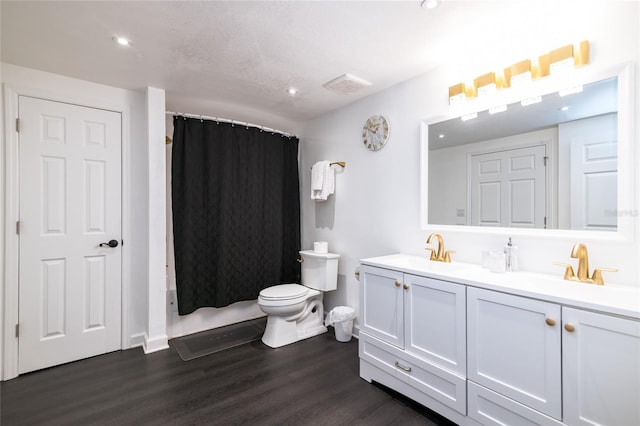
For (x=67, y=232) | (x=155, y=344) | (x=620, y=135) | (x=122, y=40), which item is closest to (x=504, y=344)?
(x=620, y=135)

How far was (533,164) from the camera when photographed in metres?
1.70

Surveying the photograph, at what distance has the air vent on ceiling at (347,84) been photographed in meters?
2.28

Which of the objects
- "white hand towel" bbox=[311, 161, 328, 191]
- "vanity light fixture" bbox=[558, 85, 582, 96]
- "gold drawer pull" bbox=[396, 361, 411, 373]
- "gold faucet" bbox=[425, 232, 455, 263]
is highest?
"vanity light fixture" bbox=[558, 85, 582, 96]

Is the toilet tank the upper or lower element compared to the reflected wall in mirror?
lower

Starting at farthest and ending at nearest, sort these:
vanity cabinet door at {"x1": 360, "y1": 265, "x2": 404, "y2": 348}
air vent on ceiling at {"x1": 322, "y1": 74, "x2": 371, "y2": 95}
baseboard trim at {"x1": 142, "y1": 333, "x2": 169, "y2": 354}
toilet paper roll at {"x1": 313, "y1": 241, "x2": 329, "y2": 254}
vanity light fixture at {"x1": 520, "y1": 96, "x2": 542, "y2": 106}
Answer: toilet paper roll at {"x1": 313, "y1": 241, "x2": 329, "y2": 254} → baseboard trim at {"x1": 142, "y1": 333, "x2": 169, "y2": 354} → air vent on ceiling at {"x1": 322, "y1": 74, "x2": 371, "y2": 95} → vanity cabinet door at {"x1": 360, "y1": 265, "x2": 404, "y2": 348} → vanity light fixture at {"x1": 520, "y1": 96, "x2": 542, "y2": 106}

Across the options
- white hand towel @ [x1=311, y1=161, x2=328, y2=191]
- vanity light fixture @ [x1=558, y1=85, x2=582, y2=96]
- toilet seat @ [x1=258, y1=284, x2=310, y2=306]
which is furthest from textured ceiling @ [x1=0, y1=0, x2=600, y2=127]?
toilet seat @ [x1=258, y1=284, x2=310, y2=306]

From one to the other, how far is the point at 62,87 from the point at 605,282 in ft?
12.7

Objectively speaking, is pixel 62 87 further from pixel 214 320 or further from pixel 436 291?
pixel 436 291

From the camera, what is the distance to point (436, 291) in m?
1.68

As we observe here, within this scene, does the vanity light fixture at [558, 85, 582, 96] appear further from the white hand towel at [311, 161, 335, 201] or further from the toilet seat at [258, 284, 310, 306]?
the toilet seat at [258, 284, 310, 306]

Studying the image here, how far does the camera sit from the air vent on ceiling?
2275mm

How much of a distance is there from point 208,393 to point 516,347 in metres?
1.88

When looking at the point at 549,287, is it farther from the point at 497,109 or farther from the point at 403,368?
the point at 497,109

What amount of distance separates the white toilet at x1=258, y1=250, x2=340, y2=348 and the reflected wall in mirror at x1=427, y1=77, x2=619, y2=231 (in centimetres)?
121
